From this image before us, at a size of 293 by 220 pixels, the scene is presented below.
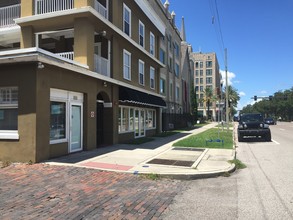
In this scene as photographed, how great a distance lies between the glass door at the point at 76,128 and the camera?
13125 millimetres

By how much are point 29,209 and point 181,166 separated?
5561mm

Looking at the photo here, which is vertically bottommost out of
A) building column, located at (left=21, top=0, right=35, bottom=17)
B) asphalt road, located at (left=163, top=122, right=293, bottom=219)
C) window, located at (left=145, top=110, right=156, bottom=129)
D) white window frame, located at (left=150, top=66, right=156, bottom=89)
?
asphalt road, located at (left=163, top=122, right=293, bottom=219)

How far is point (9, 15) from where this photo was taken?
60.7 feet

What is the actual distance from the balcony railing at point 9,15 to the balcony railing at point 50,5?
3.13 m

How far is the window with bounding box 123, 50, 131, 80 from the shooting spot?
62.1 ft

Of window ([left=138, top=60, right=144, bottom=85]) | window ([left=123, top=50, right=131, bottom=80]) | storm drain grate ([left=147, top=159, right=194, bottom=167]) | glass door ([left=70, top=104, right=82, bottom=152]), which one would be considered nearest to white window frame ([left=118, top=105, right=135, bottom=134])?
window ([left=123, top=50, right=131, bottom=80])

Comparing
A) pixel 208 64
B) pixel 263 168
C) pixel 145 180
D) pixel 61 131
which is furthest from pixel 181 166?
pixel 208 64

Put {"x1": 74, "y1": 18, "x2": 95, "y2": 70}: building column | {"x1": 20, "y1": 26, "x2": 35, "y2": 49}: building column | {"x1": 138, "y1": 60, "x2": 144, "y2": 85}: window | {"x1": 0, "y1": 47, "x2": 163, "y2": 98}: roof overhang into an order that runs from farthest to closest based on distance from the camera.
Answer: {"x1": 138, "y1": 60, "x2": 144, "y2": 85}: window, {"x1": 20, "y1": 26, "x2": 35, "y2": 49}: building column, {"x1": 74, "y1": 18, "x2": 95, "y2": 70}: building column, {"x1": 0, "y1": 47, "x2": 163, "y2": 98}: roof overhang

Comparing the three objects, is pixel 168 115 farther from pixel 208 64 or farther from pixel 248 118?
pixel 208 64

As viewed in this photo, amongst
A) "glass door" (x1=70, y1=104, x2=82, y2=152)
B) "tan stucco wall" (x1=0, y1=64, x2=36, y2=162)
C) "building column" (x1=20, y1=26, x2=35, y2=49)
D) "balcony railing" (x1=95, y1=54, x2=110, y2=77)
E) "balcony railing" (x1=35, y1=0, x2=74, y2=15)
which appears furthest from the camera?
"building column" (x1=20, y1=26, x2=35, y2=49)

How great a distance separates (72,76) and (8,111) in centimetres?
286


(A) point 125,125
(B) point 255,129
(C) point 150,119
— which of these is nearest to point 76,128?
(A) point 125,125

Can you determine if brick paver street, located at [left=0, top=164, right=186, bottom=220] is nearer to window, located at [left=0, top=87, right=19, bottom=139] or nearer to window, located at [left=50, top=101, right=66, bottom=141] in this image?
window, located at [left=0, top=87, right=19, bottom=139]

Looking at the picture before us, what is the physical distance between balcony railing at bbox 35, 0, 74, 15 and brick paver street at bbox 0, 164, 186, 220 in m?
8.98
